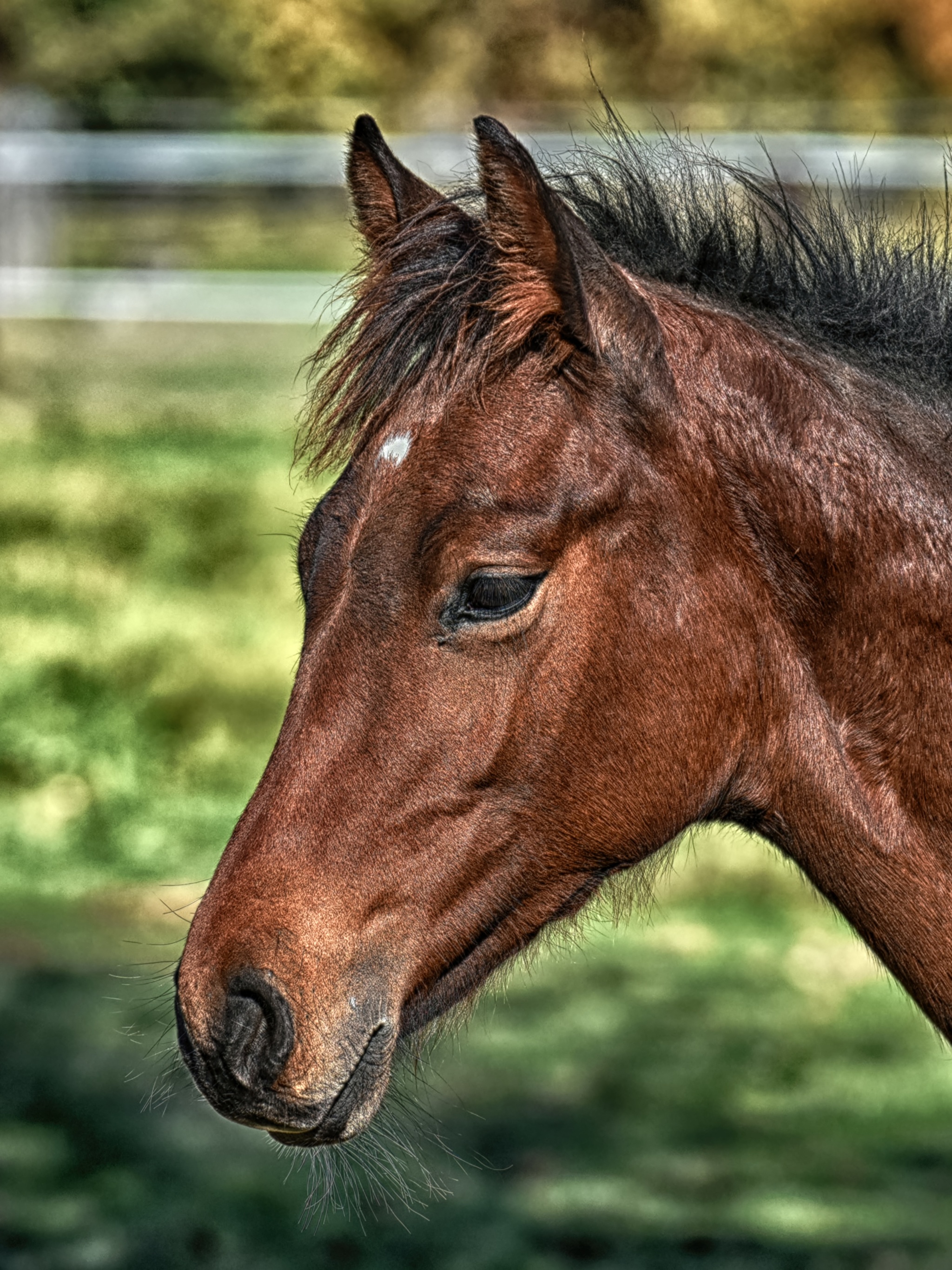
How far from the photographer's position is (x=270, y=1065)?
82.5 inches

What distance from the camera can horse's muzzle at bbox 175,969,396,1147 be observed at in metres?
2.09

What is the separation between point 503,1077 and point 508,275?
142 inches

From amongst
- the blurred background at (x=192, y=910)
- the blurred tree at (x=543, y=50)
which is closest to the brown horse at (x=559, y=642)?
the blurred background at (x=192, y=910)

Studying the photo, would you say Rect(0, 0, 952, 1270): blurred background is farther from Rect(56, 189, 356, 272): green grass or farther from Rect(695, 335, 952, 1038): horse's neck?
Rect(695, 335, 952, 1038): horse's neck

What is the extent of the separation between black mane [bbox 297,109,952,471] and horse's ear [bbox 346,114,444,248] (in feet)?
0.41

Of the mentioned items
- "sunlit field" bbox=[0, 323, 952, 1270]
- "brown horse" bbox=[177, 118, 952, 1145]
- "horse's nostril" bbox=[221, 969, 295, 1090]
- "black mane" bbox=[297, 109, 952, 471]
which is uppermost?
"black mane" bbox=[297, 109, 952, 471]

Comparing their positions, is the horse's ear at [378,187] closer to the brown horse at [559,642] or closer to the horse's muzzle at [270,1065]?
the brown horse at [559,642]

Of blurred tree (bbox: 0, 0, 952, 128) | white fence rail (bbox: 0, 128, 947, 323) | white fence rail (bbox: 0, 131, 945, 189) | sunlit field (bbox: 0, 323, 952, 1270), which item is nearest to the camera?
sunlit field (bbox: 0, 323, 952, 1270)

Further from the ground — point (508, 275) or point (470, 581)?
point (508, 275)

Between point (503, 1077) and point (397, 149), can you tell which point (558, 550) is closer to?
point (503, 1077)

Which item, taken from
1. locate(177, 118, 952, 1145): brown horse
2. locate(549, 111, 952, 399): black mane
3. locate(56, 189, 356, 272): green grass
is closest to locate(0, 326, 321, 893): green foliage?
locate(56, 189, 356, 272): green grass

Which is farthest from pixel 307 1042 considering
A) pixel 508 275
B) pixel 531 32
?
pixel 531 32

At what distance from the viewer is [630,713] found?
2.25 m

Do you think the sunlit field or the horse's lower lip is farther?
the sunlit field
